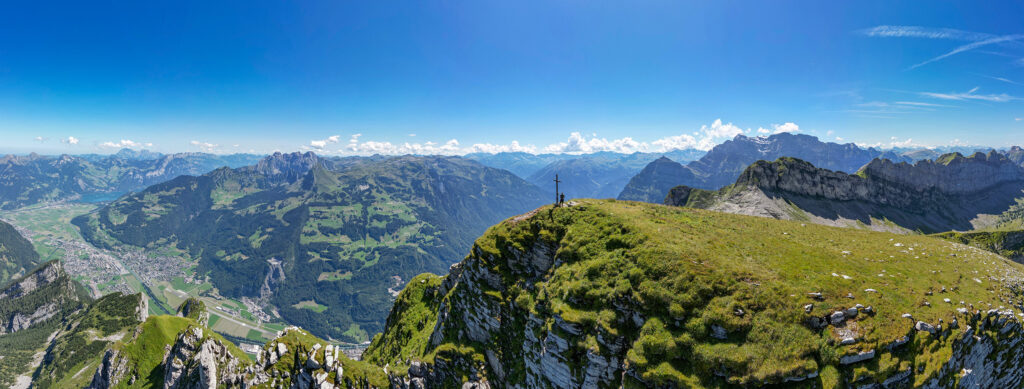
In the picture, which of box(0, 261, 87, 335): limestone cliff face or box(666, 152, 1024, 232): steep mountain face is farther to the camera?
box(0, 261, 87, 335): limestone cliff face

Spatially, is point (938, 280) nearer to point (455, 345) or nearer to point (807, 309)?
point (807, 309)

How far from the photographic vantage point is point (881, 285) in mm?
23734

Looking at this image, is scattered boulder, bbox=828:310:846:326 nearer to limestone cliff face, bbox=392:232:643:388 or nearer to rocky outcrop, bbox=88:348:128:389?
limestone cliff face, bbox=392:232:643:388

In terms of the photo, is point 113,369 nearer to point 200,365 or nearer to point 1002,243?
point 200,365

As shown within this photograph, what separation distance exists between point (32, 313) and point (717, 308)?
321817 mm

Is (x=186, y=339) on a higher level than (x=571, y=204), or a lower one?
lower

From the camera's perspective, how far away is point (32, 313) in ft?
587

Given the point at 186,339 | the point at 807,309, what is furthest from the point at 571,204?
the point at 186,339

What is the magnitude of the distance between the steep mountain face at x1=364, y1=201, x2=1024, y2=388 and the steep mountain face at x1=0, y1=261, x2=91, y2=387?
231829 mm

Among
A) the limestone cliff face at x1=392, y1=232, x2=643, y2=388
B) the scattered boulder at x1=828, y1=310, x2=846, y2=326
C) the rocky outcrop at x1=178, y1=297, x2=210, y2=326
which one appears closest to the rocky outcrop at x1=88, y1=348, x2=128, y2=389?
the rocky outcrop at x1=178, y1=297, x2=210, y2=326

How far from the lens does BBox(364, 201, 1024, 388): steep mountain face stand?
20.1m

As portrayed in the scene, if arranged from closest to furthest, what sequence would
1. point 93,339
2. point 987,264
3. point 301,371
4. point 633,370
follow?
1. point 633,370
2. point 987,264
3. point 301,371
4. point 93,339

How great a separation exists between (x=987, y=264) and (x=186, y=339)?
111 m

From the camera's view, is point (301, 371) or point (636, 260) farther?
point (301, 371)
